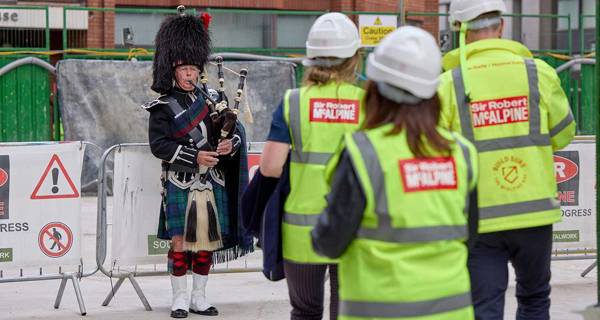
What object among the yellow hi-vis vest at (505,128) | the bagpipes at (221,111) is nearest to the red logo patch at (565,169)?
the bagpipes at (221,111)

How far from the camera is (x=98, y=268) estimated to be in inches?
319

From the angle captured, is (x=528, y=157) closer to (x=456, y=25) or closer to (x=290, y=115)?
(x=456, y=25)

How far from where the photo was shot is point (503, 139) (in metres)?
5.00

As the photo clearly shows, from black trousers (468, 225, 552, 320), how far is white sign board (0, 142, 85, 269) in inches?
147

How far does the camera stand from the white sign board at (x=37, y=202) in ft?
25.6

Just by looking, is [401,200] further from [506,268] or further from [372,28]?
[372,28]

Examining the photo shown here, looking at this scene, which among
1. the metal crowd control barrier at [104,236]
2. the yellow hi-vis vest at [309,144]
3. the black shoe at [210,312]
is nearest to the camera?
the yellow hi-vis vest at [309,144]

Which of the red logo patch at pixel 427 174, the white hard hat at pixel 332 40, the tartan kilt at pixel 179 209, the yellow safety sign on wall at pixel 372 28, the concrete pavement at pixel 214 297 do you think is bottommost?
the concrete pavement at pixel 214 297

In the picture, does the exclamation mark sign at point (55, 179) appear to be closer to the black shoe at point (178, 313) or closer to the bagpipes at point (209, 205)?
the bagpipes at point (209, 205)

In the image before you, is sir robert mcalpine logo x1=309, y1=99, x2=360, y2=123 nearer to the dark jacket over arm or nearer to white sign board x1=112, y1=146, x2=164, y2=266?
the dark jacket over arm

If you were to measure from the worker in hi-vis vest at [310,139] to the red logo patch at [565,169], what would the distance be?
4289 mm

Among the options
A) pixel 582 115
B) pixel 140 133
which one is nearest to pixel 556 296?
pixel 140 133

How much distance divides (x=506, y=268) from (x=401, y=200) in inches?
62.6

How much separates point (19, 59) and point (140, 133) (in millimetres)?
1937
